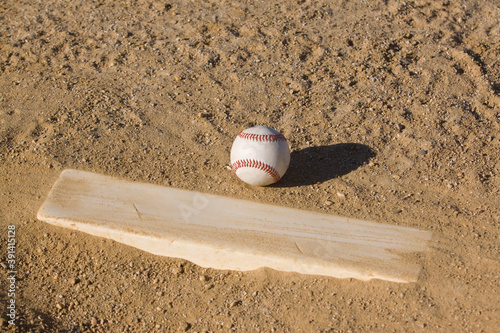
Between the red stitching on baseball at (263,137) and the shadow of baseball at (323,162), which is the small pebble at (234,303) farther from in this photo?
the red stitching on baseball at (263,137)

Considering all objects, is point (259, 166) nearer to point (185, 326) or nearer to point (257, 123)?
point (257, 123)

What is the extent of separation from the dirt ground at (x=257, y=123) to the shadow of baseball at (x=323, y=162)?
0.06 feet

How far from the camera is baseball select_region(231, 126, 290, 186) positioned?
461 cm

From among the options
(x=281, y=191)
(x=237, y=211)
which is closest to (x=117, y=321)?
(x=237, y=211)

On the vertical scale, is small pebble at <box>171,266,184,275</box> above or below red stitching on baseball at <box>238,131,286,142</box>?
below

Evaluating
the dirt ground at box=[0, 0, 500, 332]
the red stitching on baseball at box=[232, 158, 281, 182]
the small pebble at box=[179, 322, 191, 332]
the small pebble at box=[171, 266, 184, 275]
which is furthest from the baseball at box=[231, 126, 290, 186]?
the small pebble at box=[179, 322, 191, 332]

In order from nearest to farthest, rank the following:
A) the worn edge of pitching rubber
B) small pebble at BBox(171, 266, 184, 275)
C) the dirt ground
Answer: the dirt ground
the worn edge of pitching rubber
small pebble at BBox(171, 266, 184, 275)

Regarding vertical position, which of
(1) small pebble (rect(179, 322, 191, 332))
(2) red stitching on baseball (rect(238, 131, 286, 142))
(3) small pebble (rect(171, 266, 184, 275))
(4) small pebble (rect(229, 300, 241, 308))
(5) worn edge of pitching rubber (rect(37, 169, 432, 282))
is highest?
(2) red stitching on baseball (rect(238, 131, 286, 142))

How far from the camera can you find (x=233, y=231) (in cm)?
444

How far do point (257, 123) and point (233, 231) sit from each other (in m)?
1.66

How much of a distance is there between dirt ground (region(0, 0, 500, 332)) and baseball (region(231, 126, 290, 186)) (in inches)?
9.5

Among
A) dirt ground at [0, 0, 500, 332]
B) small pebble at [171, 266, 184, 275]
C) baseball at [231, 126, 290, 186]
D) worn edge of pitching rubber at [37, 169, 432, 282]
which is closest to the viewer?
dirt ground at [0, 0, 500, 332]

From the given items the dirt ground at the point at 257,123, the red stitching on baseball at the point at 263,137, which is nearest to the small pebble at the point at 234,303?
the dirt ground at the point at 257,123

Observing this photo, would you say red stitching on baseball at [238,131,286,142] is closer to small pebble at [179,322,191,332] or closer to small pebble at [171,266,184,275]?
small pebble at [171,266,184,275]
